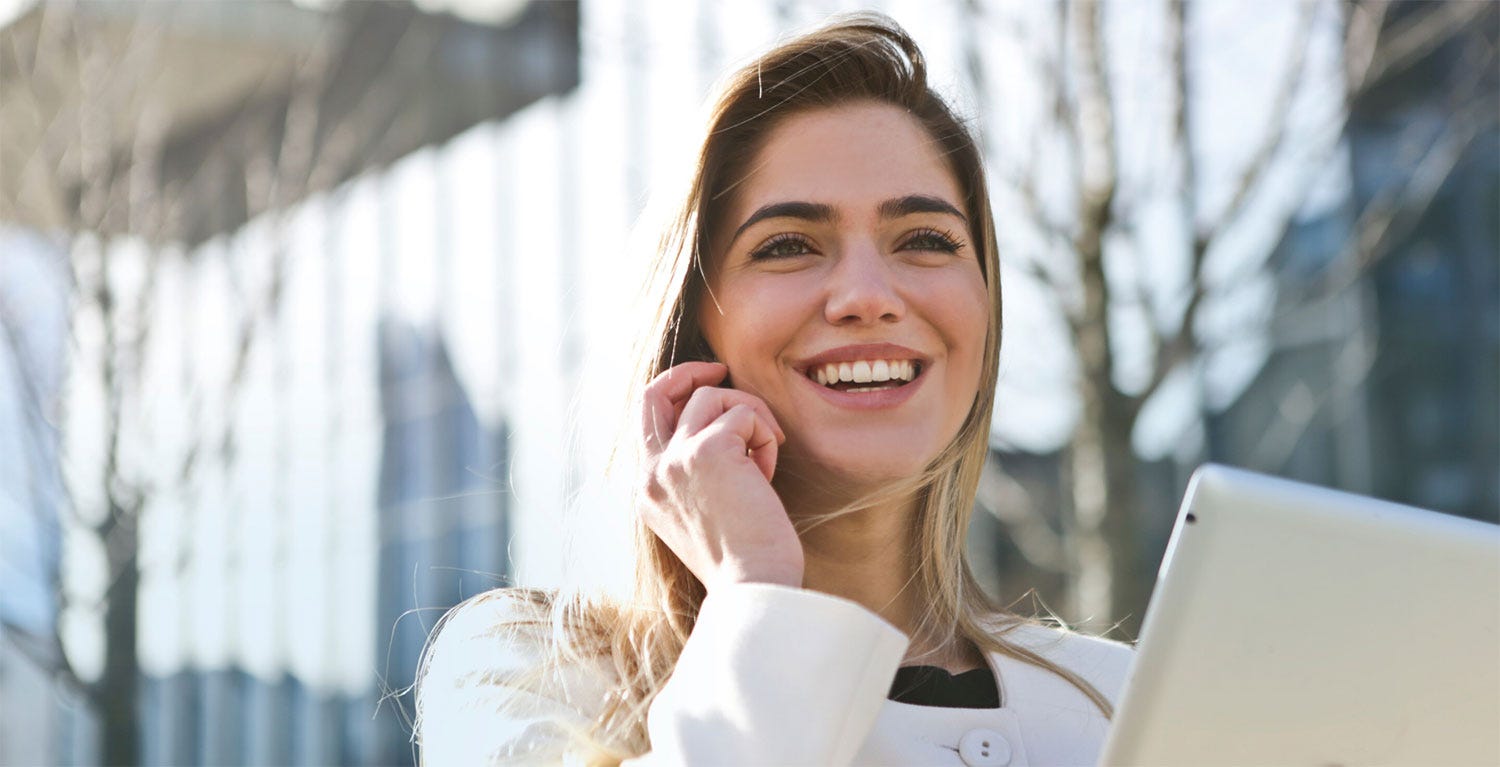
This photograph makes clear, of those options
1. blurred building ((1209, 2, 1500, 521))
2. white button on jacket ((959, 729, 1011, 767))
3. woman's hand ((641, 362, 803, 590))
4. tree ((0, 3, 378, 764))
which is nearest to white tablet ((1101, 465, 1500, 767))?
woman's hand ((641, 362, 803, 590))

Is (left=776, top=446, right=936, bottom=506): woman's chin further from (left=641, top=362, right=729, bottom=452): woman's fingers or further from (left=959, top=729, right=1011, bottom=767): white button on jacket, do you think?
(left=959, top=729, right=1011, bottom=767): white button on jacket

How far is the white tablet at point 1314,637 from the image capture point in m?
1.22

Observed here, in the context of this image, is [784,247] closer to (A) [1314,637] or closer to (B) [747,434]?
(B) [747,434]

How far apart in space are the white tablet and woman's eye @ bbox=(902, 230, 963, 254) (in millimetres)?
1046

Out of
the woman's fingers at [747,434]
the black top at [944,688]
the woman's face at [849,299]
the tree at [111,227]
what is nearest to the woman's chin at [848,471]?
the woman's face at [849,299]

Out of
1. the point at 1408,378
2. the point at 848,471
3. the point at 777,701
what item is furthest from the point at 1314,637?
the point at 1408,378

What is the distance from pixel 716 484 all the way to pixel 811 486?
29cm

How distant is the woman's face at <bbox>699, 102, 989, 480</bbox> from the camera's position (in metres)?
2.15

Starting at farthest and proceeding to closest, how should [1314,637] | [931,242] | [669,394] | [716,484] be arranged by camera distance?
[931,242] < [669,394] < [716,484] < [1314,637]

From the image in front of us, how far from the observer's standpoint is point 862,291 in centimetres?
213

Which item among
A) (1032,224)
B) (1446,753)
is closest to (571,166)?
(1032,224)

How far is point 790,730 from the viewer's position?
1.65 metres

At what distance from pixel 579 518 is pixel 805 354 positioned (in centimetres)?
48

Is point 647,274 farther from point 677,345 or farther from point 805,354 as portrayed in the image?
point 805,354
